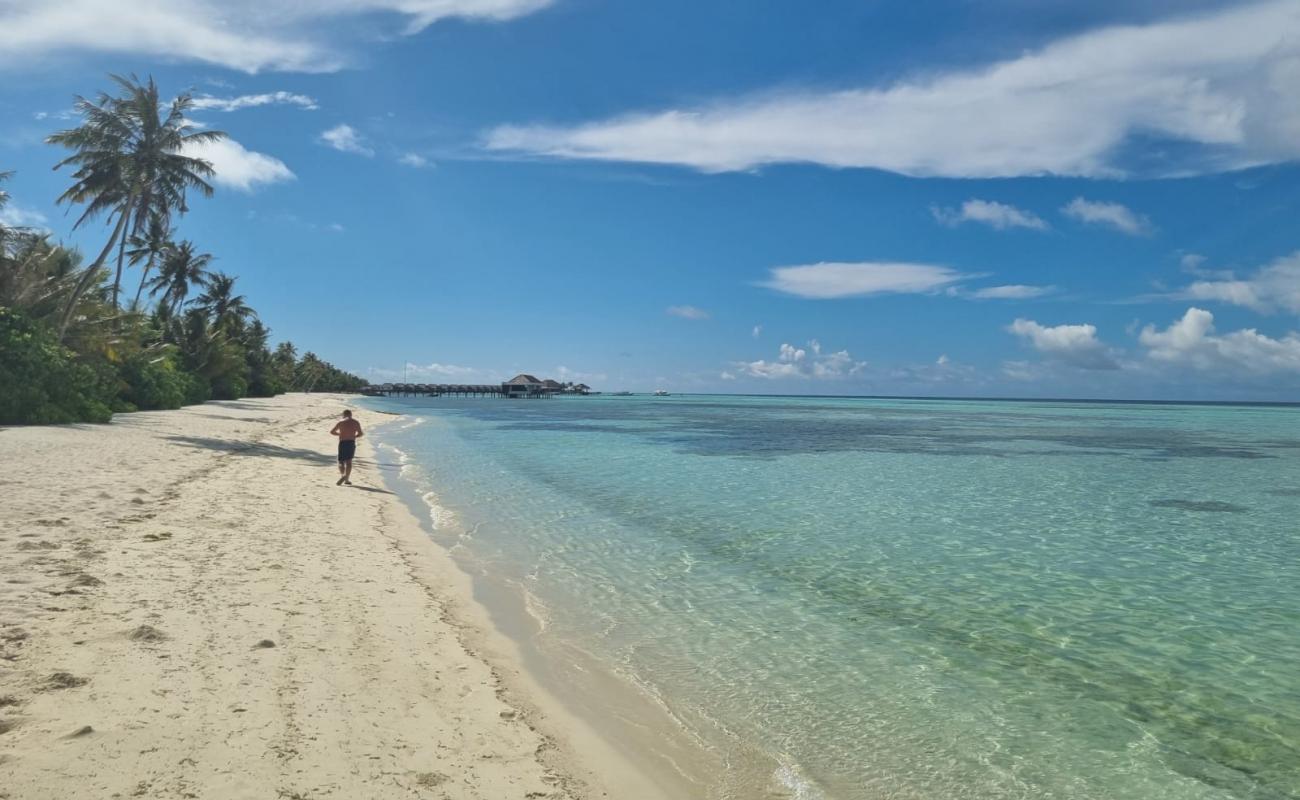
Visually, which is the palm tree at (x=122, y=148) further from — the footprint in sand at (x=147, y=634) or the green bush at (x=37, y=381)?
the footprint in sand at (x=147, y=634)

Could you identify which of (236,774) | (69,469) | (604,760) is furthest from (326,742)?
(69,469)

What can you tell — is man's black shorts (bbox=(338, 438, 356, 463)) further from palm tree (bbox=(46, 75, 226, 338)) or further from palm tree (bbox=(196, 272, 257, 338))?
palm tree (bbox=(196, 272, 257, 338))

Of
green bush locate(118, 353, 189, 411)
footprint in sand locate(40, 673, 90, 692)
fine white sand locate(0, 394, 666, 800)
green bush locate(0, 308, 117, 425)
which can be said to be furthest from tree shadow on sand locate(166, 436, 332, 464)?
footprint in sand locate(40, 673, 90, 692)

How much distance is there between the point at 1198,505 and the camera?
699 inches

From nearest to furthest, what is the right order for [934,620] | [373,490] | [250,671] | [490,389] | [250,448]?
[250,671] → [934,620] → [373,490] → [250,448] → [490,389]

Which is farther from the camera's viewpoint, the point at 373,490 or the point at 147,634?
the point at 373,490

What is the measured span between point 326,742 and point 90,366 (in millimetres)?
29850

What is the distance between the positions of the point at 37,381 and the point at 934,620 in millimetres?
26078

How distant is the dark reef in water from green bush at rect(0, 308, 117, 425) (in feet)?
103

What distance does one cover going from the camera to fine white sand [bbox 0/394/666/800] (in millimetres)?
3975

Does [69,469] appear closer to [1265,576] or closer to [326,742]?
[326,742]

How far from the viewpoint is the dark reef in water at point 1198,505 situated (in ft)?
56.4

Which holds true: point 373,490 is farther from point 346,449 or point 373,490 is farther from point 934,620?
point 934,620

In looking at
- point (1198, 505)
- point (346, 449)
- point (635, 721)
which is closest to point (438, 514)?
point (346, 449)
